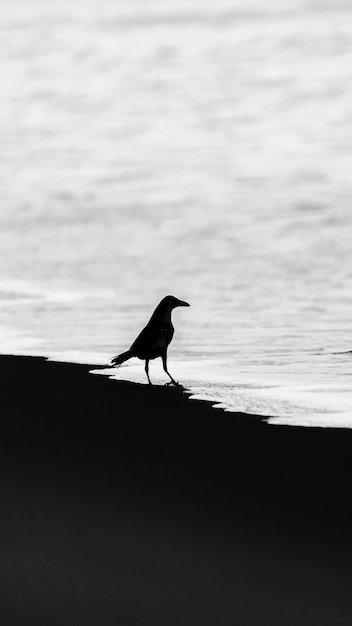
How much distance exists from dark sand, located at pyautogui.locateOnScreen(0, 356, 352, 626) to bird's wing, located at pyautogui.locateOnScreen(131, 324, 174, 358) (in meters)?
1.59

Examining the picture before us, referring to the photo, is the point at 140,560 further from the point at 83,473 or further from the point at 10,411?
the point at 10,411

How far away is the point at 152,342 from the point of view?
8055 millimetres

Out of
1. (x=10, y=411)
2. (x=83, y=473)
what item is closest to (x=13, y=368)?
(x=10, y=411)

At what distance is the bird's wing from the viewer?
805 cm

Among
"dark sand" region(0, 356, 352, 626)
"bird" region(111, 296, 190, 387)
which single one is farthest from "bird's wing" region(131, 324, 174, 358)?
"dark sand" region(0, 356, 352, 626)

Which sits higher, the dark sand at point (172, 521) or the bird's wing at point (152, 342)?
the bird's wing at point (152, 342)

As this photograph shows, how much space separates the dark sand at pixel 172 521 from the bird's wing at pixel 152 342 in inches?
62.5

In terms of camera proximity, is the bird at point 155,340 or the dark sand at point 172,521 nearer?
the dark sand at point 172,521

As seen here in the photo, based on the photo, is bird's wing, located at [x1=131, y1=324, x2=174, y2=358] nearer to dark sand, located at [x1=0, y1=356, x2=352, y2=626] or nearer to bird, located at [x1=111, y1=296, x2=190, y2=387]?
bird, located at [x1=111, y1=296, x2=190, y2=387]

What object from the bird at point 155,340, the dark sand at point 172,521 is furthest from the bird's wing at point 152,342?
the dark sand at point 172,521

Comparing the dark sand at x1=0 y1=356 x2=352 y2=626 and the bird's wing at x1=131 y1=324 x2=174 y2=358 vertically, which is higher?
the bird's wing at x1=131 y1=324 x2=174 y2=358

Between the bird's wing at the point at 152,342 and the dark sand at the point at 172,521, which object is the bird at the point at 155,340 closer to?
the bird's wing at the point at 152,342

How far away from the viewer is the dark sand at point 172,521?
3.45 m

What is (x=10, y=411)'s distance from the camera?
21.5 ft
